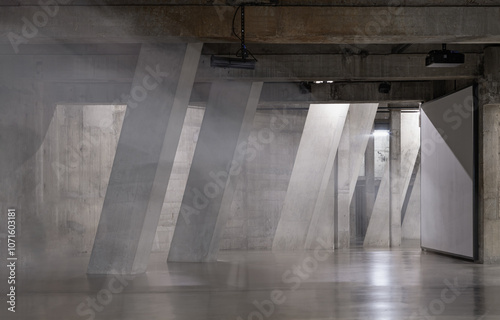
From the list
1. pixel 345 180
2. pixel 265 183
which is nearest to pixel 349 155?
pixel 345 180

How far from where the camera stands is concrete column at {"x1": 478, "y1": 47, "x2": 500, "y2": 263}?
614 inches

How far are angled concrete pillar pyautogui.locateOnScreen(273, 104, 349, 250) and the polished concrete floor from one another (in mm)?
7309

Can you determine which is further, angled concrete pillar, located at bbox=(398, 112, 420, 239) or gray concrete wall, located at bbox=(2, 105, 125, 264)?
angled concrete pillar, located at bbox=(398, 112, 420, 239)

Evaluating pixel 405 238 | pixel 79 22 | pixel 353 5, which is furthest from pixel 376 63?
pixel 405 238

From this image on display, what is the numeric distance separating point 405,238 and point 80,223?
18869mm

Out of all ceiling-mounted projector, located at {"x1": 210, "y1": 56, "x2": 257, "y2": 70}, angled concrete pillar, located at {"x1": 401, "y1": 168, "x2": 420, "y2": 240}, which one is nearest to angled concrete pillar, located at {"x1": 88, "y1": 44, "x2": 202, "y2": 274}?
ceiling-mounted projector, located at {"x1": 210, "y1": 56, "x2": 257, "y2": 70}

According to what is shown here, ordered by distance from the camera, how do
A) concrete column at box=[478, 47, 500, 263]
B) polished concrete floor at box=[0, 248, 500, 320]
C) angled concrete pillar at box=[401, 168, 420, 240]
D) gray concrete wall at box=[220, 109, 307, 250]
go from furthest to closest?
1. angled concrete pillar at box=[401, 168, 420, 240]
2. gray concrete wall at box=[220, 109, 307, 250]
3. concrete column at box=[478, 47, 500, 263]
4. polished concrete floor at box=[0, 248, 500, 320]

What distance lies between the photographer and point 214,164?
16750 mm

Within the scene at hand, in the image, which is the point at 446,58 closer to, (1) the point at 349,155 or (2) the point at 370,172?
(1) the point at 349,155

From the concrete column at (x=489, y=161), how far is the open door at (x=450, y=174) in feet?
0.99

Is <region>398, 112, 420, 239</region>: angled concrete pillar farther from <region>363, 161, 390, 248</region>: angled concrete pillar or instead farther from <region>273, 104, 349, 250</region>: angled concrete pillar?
<region>273, 104, 349, 250</region>: angled concrete pillar

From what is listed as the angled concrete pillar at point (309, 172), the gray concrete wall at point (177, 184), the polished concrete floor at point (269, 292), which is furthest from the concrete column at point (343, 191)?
the polished concrete floor at point (269, 292)

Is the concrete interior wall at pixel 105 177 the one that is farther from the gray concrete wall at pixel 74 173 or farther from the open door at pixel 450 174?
the open door at pixel 450 174

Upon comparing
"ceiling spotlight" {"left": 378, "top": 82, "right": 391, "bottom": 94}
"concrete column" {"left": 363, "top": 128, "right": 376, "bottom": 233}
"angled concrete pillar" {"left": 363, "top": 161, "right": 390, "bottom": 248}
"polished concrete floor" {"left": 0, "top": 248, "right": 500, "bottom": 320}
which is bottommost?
"polished concrete floor" {"left": 0, "top": 248, "right": 500, "bottom": 320}
